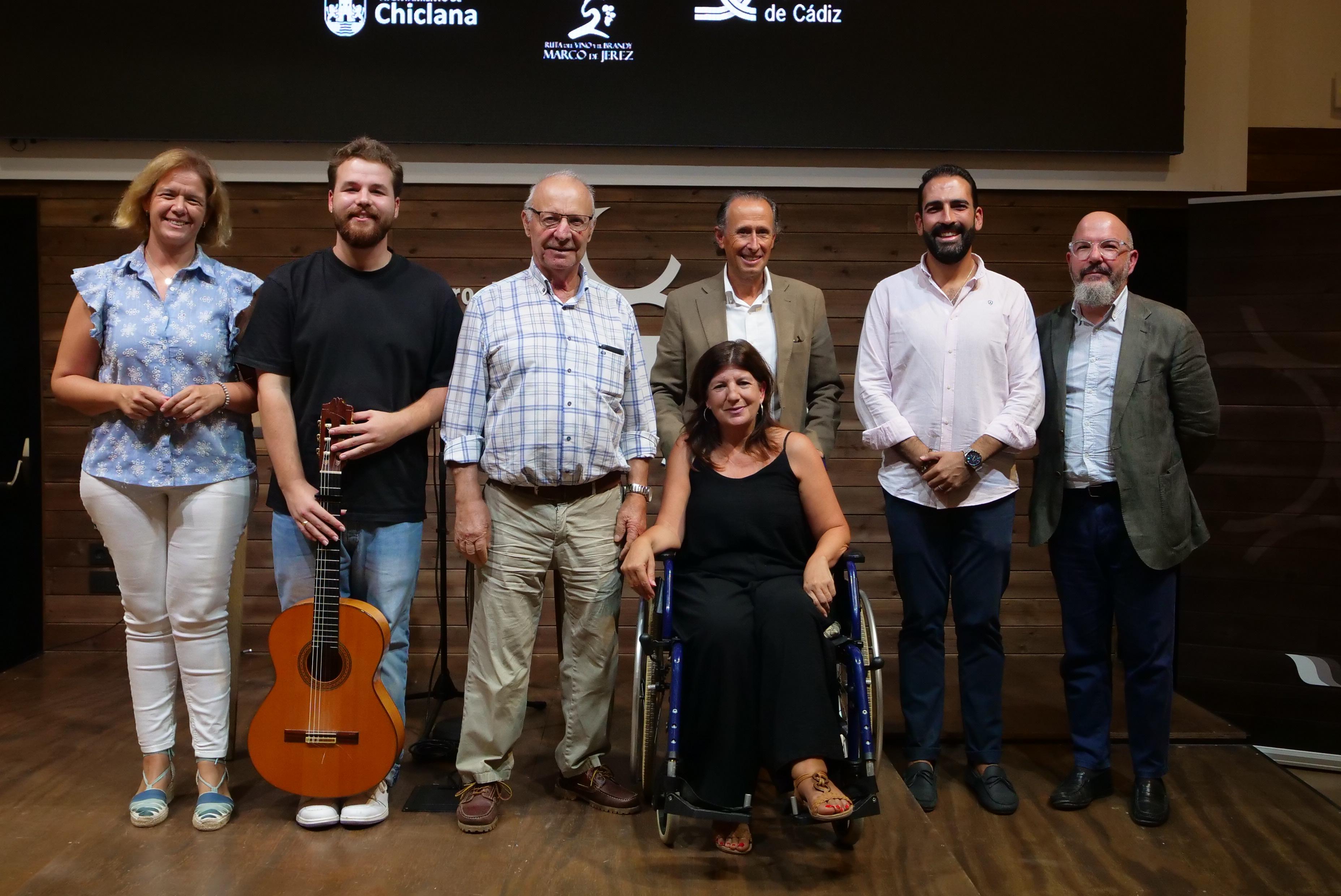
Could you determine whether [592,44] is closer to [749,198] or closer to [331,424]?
[749,198]

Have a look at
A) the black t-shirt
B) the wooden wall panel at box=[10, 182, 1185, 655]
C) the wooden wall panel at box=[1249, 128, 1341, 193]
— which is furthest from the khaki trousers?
the wooden wall panel at box=[1249, 128, 1341, 193]

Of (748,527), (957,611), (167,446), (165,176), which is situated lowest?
(957,611)

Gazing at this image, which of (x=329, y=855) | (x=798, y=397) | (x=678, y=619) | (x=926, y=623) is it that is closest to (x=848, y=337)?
(x=798, y=397)

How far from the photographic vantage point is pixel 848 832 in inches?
94.7

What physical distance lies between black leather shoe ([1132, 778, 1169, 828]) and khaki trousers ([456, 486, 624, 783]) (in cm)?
143

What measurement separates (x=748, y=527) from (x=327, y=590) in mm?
1060

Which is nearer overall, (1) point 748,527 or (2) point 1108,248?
(1) point 748,527

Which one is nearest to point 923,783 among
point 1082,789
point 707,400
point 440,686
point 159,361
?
point 1082,789

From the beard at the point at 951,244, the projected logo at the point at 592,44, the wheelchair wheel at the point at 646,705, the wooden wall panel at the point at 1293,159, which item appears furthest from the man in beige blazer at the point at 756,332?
the wooden wall panel at the point at 1293,159

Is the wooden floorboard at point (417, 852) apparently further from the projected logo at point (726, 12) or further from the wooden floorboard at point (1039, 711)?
the projected logo at point (726, 12)

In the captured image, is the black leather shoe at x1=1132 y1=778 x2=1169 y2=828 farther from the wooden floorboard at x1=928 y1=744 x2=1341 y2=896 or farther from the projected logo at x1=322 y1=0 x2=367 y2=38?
the projected logo at x1=322 y1=0 x2=367 y2=38

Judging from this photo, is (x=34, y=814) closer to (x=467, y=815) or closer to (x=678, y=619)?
(x=467, y=815)

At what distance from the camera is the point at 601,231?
4.22m

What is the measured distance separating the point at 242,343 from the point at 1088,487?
228 centimetres
